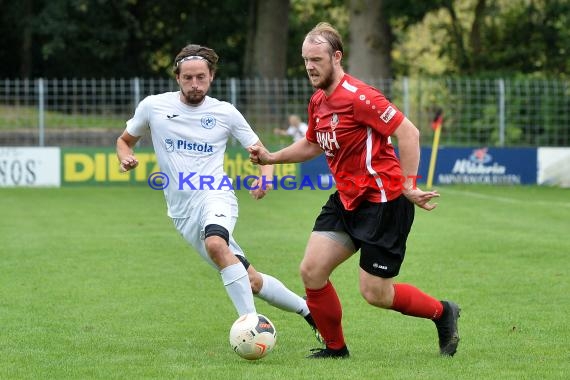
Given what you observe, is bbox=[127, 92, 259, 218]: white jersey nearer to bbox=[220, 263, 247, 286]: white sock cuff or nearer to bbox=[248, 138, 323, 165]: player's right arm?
bbox=[248, 138, 323, 165]: player's right arm

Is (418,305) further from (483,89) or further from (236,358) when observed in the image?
(483,89)

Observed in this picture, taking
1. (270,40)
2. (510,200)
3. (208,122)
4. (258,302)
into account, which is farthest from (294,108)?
(208,122)

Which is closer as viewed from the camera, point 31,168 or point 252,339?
point 252,339

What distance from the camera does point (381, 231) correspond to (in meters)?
6.82

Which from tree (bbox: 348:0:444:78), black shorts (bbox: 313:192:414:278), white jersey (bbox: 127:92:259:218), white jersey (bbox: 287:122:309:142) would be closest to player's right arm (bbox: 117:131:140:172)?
white jersey (bbox: 127:92:259:218)

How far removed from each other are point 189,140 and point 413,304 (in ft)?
6.17

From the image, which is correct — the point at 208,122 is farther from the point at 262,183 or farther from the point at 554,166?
the point at 554,166

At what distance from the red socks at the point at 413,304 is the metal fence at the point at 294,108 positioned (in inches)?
738

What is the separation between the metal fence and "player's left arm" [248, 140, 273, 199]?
17777 mm

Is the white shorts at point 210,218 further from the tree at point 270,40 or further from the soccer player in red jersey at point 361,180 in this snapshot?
the tree at point 270,40

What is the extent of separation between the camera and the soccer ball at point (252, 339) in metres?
6.85

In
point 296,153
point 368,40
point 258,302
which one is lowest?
point 258,302

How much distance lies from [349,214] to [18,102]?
788 inches

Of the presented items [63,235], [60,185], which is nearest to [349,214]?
[63,235]
